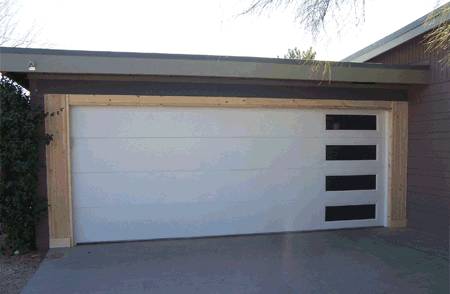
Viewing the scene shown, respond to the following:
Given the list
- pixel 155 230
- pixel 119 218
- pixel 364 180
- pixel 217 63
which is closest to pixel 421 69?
pixel 364 180

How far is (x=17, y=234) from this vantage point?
460cm

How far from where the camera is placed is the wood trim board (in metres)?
4.86

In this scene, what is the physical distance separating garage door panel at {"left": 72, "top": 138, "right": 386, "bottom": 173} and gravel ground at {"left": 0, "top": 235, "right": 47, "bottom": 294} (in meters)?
1.34

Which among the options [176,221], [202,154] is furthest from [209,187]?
[176,221]

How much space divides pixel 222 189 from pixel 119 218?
1.70 meters

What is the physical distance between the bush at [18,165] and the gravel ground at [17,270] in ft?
0.55

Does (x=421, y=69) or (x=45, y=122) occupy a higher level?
(x=421, y=69)

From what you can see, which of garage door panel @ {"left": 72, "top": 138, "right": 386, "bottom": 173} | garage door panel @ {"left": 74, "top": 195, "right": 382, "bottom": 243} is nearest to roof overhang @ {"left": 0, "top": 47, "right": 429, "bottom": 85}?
garage door panel @ {"left": 72, "top": 138, "right": 386, "bottom": 173}

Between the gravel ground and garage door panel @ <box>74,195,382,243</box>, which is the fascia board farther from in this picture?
the gravel ground

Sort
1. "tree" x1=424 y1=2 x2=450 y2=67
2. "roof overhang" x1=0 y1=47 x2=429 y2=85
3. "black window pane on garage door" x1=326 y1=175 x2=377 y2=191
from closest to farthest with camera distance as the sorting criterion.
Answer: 1. "tree" x1=424 y1=2 x2=450 y2=67
2. "roof overhang" x1=0 y1=47 x2=429 y2=85
3. "black window pane on garage door" x1=326 y1=175 x2=377 y2=191

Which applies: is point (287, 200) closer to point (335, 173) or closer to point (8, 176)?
point (335, 173)

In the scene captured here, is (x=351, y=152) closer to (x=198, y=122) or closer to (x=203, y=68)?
(x=198, y=122)

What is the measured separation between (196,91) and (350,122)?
2846 millimetres

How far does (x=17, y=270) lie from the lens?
415 centimetres
